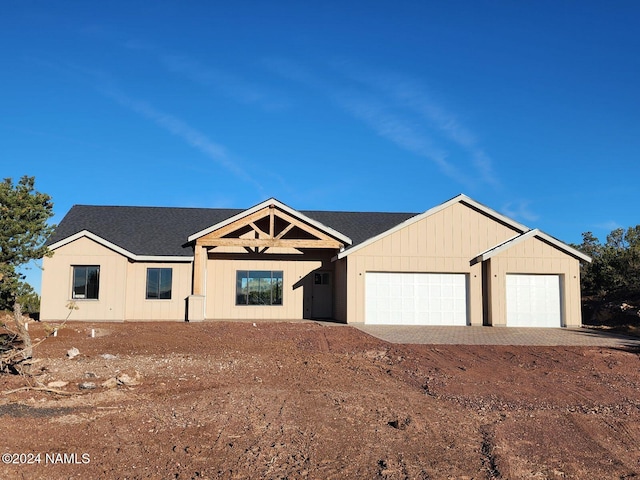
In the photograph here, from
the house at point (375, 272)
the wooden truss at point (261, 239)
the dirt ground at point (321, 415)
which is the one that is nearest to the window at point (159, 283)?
the house at point (375, 272)

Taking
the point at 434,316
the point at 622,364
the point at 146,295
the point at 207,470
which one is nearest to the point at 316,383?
the point at 207,470

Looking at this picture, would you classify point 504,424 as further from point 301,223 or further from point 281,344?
point 301,223

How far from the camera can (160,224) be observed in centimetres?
2381

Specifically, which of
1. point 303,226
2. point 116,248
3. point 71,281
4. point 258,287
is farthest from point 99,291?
point 303,226

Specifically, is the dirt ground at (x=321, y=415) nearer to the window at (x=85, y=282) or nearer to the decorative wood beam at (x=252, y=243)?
the decorative wood beam at (x=252, y=243)

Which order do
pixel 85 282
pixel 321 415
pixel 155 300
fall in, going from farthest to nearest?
pixel 155 300, pixel 85 282, pixel 321 415

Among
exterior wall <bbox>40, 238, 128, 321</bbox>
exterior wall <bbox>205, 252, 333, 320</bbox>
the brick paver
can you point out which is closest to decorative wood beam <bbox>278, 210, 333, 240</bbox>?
exterior wall <bbox>205, 252, 333, 320</bbox>

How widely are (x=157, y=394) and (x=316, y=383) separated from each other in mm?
2676

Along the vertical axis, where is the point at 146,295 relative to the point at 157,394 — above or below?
above

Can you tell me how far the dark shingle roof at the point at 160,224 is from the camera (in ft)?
69.9

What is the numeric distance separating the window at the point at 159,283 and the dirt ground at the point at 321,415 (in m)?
8.64

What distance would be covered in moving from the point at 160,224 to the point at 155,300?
4682 mm

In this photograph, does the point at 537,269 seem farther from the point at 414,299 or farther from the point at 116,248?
the point at 116,248

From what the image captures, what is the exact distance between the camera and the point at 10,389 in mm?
7961
